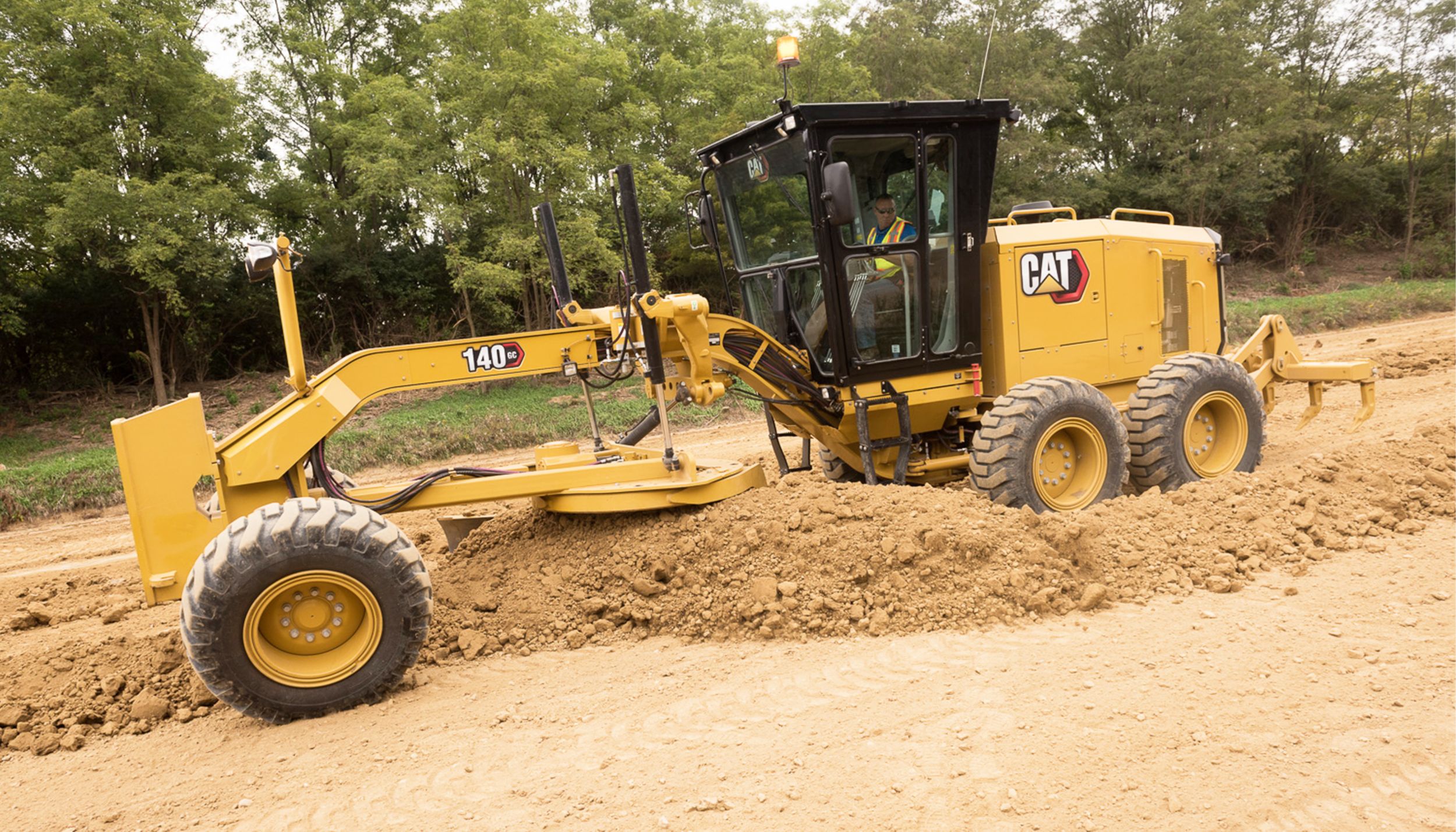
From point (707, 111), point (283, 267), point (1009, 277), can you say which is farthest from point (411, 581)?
point (707, 111)

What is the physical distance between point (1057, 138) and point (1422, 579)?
26.4 metres

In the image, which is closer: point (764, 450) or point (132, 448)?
point (132, 448)

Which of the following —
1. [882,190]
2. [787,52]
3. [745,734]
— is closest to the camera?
[745,734]

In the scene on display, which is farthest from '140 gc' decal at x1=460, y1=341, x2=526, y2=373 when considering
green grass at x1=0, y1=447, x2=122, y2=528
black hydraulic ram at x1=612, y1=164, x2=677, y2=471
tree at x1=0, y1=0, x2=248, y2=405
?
tree at x1=0, y1=0, x2=248, y2=405

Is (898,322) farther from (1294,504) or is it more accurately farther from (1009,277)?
(1294,504)

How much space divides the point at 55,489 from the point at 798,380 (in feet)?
30.3

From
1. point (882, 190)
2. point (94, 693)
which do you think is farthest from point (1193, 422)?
point (94, 693)

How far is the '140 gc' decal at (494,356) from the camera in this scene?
4.89 meters

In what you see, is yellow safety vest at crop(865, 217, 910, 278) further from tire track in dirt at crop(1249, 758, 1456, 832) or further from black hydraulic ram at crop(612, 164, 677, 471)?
tire track in dirt at crop(1249, 758, 1456, 832)

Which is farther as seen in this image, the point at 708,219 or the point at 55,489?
the point at 55,489

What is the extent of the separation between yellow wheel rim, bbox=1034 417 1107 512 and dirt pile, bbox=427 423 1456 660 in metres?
0.42

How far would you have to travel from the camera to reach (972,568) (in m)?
4.87

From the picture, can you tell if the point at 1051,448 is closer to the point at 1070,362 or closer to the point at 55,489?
the point at 1070,362

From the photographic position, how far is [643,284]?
4945 mm
